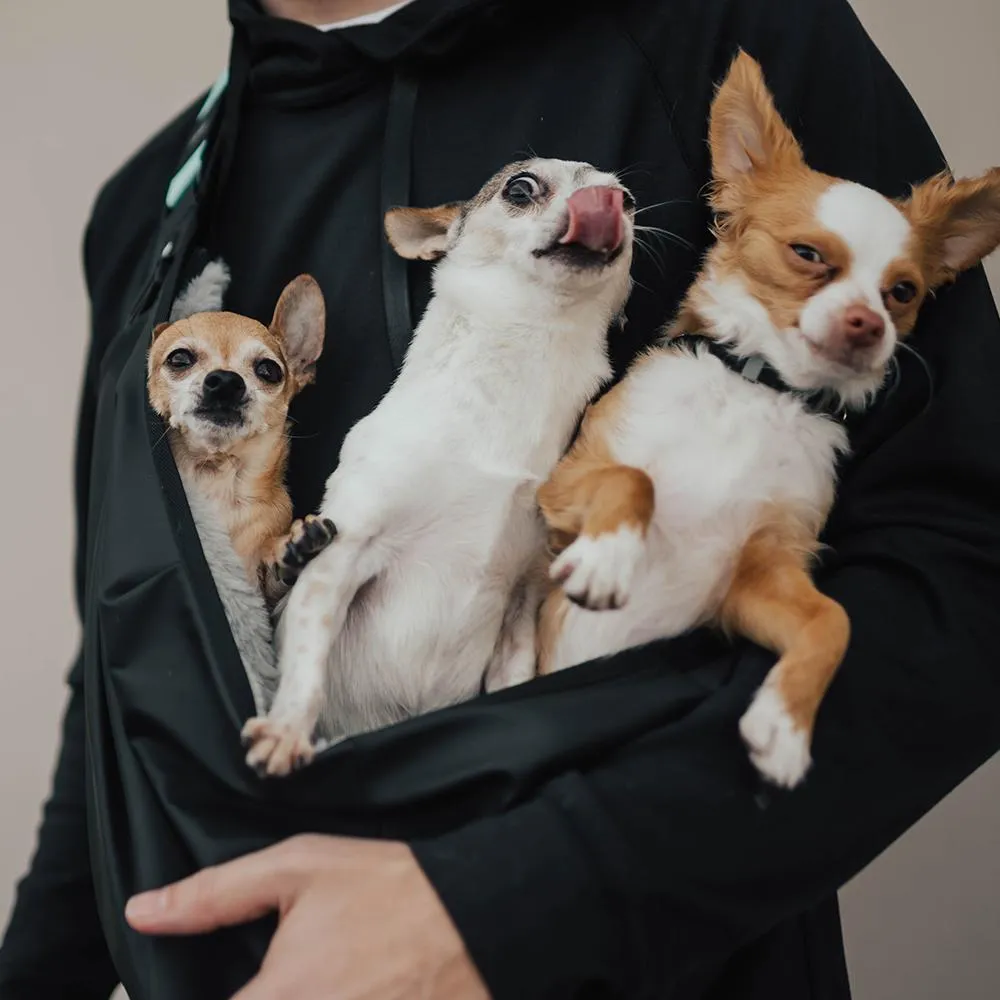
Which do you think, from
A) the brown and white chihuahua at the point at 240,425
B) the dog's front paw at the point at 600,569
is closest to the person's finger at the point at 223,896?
the brown and white chihuahua at the point at 240,425

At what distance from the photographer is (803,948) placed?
78 cm

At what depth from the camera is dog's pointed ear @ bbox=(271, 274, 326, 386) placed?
0.74m

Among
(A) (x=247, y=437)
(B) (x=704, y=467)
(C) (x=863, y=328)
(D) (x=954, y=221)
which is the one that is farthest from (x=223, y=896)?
(D) (x=954, y=221)

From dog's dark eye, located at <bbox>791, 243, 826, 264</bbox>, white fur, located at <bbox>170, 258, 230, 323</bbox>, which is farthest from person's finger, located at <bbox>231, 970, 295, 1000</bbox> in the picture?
dog's dark eye, located at <bbox>791, 243, 826, 264</bbox>

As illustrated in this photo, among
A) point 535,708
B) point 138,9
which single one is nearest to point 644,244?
point 535,708

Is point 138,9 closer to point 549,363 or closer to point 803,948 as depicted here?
point 549,363

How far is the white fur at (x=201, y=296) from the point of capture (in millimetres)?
778

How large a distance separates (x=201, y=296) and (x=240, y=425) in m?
0.13

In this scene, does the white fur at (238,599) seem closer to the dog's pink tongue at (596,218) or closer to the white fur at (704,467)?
the white fur at (704,467)

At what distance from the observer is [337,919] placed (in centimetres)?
60

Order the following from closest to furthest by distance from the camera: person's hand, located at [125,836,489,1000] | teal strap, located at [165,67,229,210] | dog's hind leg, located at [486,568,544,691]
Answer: person's hand, located at [125,836,489,1000] < dog's hind leg, located at [486,568,544,691] < teal strap, located at [165,67,229,210]

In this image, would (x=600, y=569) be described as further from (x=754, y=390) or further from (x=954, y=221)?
(x=954, y=221)

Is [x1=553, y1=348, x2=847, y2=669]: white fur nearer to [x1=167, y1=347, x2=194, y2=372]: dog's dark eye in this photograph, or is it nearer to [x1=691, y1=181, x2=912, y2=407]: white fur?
[x1=691, y1=181, x2=912, y2=407]: white fur

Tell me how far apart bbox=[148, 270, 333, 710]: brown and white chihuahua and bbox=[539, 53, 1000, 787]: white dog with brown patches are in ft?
0.62
